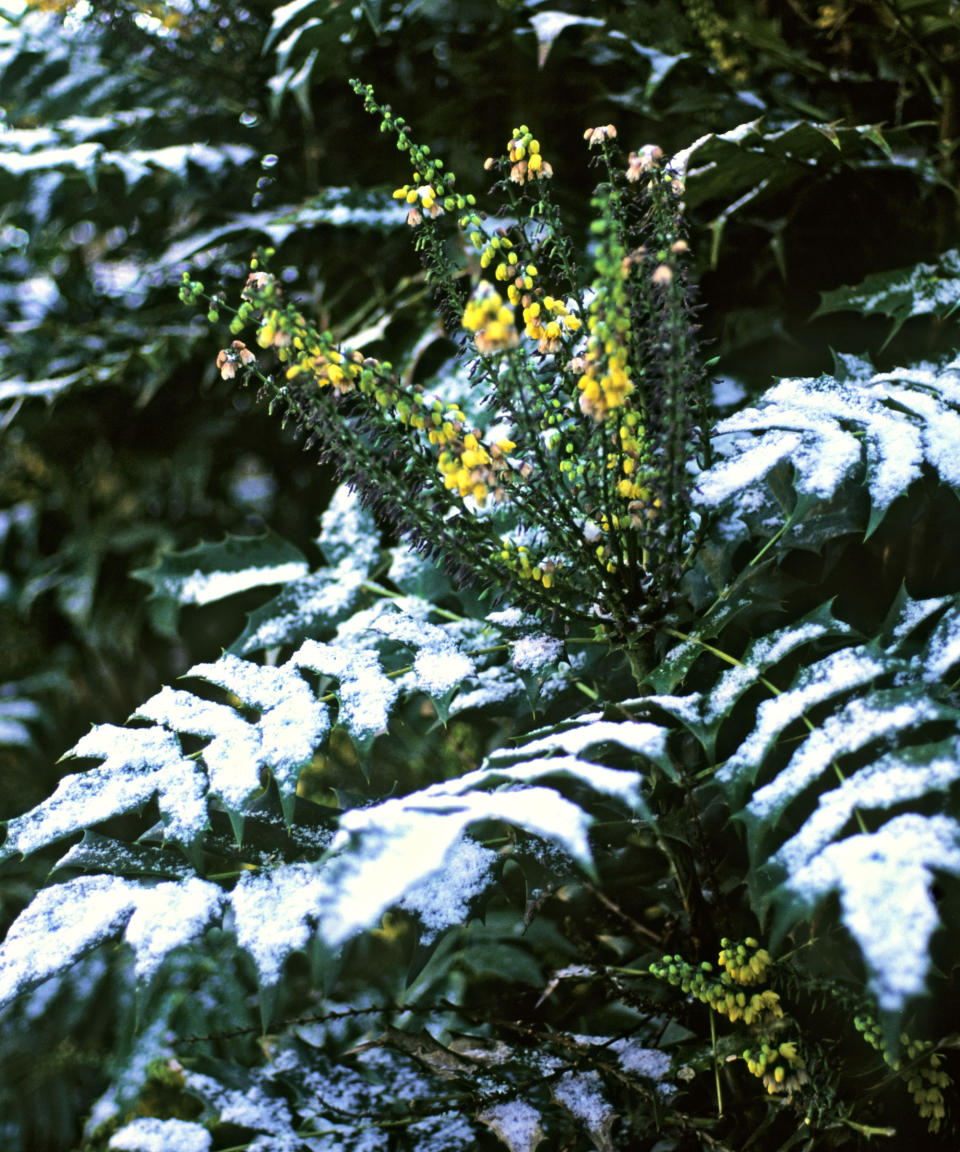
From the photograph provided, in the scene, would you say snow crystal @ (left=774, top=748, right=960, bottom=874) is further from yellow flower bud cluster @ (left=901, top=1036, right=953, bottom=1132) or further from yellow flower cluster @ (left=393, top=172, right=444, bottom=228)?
yellow flower cluster @ (left=393, top=172, right=444, bottom=228)

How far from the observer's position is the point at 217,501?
58.2 inches

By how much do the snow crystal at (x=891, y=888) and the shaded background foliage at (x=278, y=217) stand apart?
21.6 inches

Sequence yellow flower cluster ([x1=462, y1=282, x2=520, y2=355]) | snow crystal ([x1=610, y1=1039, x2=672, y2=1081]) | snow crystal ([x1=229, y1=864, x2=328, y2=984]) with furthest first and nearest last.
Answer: snow crystal ([x1=610, y1=1039, x2=672, y2=1081]) < snow crystal ([x1=229, y1=864, x2=328, y2=984]) < yellow flower cluster ([x1=462, y1=282, x2=520, y2=355])

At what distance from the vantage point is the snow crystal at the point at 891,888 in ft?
1.17

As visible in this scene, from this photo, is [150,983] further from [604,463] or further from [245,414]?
[245,414]

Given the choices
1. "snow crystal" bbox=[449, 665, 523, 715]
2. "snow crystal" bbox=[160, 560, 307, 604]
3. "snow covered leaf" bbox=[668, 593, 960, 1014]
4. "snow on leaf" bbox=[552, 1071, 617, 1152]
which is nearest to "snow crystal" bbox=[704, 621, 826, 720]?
"snow covered leaf" bbox=[668, 593, 960, 1014]

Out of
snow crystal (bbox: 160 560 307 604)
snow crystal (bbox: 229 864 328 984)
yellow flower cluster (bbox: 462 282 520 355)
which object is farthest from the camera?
snow crystal (bbox: 160 560 307 604)

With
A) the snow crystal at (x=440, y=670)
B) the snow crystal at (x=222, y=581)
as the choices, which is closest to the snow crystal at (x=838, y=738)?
the snow crystal at (x=440, y=670)

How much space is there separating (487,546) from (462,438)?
0.09 meters

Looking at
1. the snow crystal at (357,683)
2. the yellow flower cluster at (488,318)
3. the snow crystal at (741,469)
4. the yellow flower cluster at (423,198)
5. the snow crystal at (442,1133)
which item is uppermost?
the yellow flower cluster at (423,198)

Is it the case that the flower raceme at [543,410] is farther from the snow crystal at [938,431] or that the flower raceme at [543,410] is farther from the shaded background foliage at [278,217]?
the shaded background foliage at [278,217]

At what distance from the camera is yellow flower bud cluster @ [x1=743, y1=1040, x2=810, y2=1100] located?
23.9 inches

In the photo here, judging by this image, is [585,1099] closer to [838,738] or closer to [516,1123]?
[516,1123]

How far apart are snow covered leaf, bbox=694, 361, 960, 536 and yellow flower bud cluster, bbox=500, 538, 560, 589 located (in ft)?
0.43
